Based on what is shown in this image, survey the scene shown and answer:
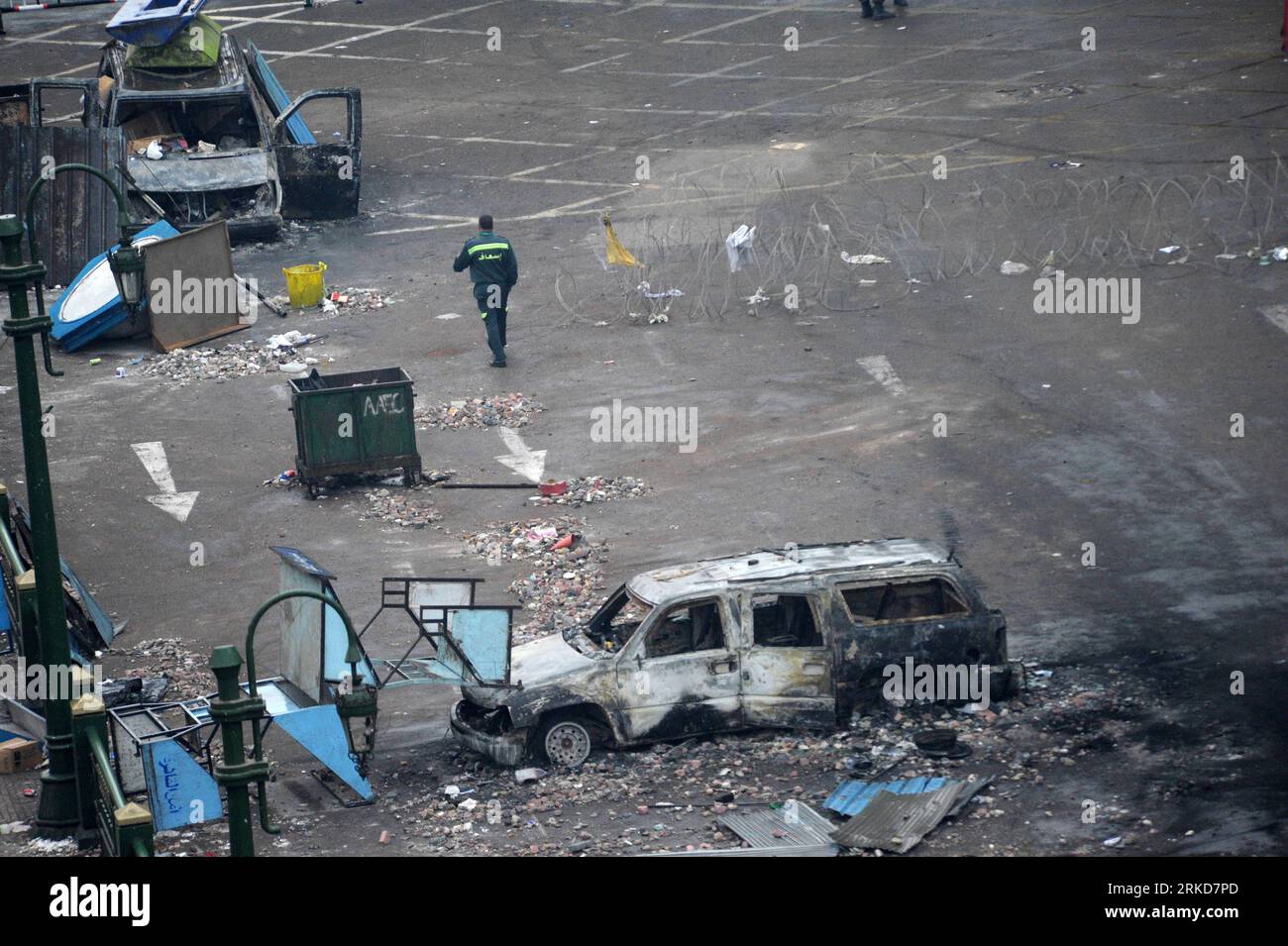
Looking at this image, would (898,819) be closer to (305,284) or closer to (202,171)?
(305,284)

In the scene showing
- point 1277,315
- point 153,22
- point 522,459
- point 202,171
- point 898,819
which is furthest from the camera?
point 153,22

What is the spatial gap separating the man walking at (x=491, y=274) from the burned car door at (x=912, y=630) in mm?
9415

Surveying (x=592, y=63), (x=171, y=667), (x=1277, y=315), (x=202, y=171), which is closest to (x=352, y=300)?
(x=202, y=171)

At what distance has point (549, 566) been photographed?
15.4m

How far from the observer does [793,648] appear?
468 inches

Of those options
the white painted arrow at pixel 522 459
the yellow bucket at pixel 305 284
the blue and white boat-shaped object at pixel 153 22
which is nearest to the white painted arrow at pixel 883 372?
the white painted arrow at pixel 522 459

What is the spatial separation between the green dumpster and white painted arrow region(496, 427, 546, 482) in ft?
3.61

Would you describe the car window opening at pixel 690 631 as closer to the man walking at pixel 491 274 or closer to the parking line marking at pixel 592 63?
the man walking at pixel 491 274

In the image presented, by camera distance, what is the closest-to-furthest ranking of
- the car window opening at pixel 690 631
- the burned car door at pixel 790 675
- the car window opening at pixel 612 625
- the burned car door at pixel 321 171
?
the burned car door at pixel 790 675
the car window opening at pixel 690 631
the car window opening at pixel 612 625
the burned car door at pixel 321 171

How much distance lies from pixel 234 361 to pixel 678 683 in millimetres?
11579

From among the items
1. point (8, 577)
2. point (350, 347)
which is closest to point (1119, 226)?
point (350, 347)

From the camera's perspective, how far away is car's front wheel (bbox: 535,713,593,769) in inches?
462

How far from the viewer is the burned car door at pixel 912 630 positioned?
39.2 ft

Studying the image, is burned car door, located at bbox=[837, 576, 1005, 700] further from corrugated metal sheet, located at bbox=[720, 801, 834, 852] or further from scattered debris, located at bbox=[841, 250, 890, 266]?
scattered debris, located at bbox=[841, 250, 890, 266]
